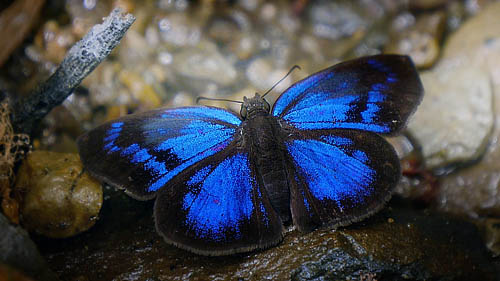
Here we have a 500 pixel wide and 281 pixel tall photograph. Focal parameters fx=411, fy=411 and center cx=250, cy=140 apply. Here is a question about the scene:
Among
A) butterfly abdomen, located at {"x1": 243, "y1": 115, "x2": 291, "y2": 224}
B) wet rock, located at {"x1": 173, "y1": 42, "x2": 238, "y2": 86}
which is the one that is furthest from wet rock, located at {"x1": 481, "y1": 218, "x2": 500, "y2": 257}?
wet rock, located at {"x1": 173, "y1": 42, "x2": 238, "y2": 86}

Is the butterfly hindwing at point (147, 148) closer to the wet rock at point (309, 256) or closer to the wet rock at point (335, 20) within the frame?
the wet rock at point (309, 256)

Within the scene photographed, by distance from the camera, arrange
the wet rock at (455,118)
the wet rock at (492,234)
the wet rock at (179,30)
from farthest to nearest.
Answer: the wet rock at (179,30) < the wet rock at (455,118) < the wet rock at (492,234)

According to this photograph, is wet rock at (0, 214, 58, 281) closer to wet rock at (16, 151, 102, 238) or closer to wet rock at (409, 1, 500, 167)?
wet rock at (16, 151, 102, 238)

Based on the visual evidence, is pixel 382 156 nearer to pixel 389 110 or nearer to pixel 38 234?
pixel 389 110

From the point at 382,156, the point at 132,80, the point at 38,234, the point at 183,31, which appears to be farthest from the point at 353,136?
the point at 183,31

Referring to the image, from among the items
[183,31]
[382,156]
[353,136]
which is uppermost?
[183,31]

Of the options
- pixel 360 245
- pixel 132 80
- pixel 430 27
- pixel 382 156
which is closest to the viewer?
pixel 360 245

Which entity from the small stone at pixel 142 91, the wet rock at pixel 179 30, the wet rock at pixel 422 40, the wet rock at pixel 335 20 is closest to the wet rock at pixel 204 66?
the wet rock at pixel 179 30

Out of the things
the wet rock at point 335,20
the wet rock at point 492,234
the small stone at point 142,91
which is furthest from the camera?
the wet rock at point 335,20
